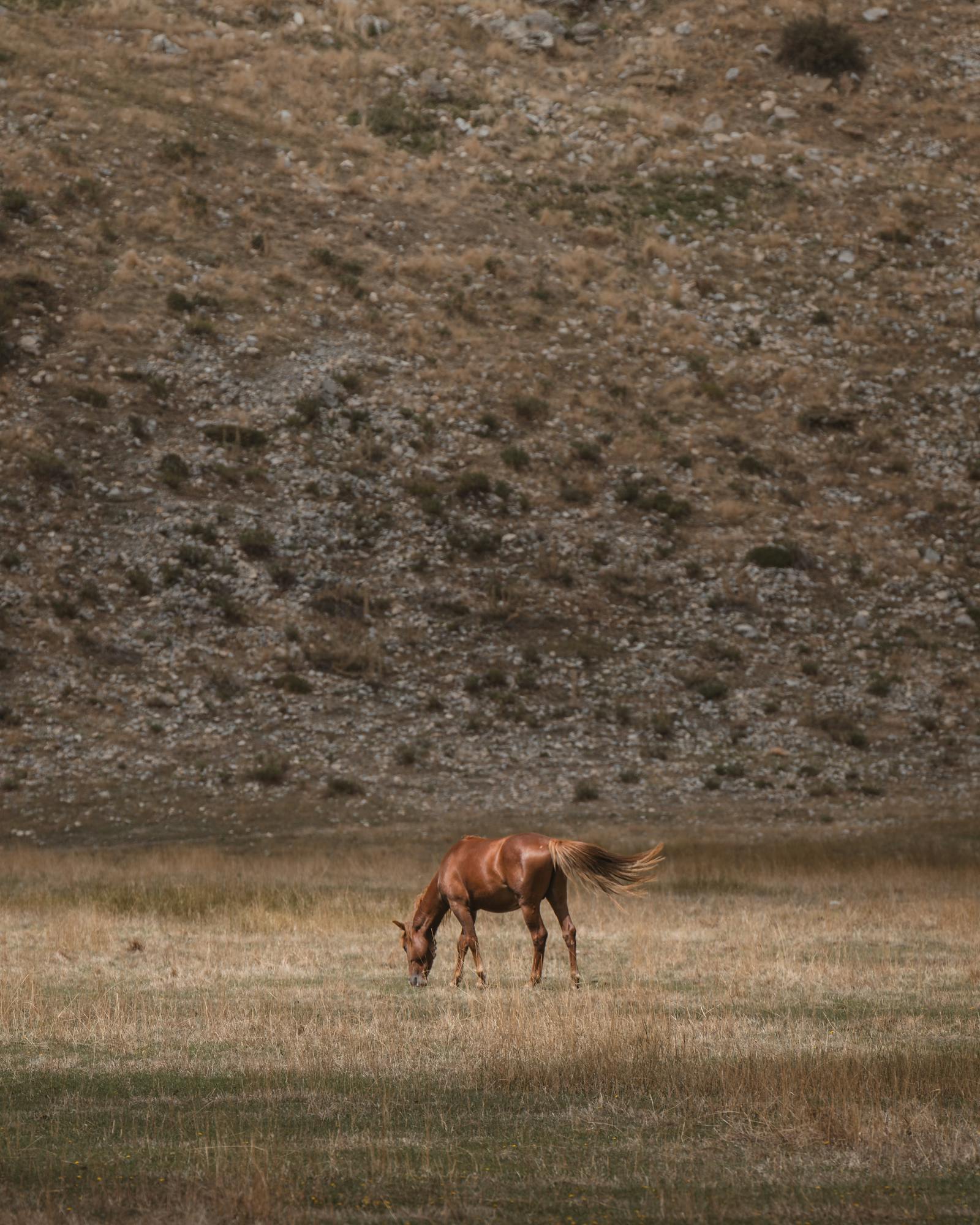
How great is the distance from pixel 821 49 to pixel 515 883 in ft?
191

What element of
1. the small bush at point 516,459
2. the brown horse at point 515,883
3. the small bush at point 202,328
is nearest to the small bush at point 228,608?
the small bush at point 516,459

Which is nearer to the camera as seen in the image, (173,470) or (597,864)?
(597,864)

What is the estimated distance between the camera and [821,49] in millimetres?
63656

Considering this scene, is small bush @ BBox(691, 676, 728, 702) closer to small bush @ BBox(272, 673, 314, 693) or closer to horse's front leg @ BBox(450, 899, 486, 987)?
small bush @ BBox(272, 673, 314, 693)

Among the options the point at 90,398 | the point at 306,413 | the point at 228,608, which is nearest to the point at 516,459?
the point at 306,413

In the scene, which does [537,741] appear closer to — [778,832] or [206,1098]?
[778,832]

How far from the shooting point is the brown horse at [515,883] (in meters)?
14.4

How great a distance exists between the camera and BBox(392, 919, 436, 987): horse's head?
15.1m

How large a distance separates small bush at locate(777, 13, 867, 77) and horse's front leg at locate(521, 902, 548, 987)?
58247 mm

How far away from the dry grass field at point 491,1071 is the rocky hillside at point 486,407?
1599 cm

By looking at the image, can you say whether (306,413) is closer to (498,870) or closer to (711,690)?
(711,690)

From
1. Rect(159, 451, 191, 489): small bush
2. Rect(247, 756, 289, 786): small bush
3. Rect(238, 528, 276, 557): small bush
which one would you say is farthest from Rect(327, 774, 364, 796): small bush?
Rect(159, 451, 191, 489): small bush

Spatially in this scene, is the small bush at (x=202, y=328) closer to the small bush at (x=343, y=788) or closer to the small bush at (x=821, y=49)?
the small bush at (x=343, y=788)

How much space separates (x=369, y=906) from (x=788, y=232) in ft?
144
